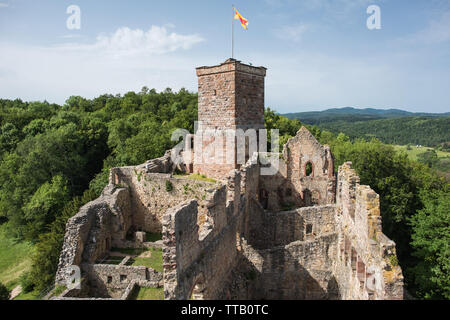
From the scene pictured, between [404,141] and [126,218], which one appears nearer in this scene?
[126,218]

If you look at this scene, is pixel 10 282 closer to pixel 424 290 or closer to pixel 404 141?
pixel 424 290

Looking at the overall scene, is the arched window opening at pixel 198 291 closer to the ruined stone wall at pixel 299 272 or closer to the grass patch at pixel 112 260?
the ruined stone wall at pixel 299 272

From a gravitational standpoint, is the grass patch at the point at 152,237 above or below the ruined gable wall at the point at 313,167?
below

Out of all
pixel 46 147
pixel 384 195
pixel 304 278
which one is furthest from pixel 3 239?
pixel 384 195

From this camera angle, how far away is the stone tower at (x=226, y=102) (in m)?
16.8

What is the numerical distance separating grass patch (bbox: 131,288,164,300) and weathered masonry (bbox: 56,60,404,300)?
0.27 metres

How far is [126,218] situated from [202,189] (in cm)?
526

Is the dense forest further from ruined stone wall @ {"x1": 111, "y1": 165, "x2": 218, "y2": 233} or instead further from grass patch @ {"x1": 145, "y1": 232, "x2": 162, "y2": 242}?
grass patch @ {"x1": 145, "y1": 232, "x2": 162, "y2": 242}

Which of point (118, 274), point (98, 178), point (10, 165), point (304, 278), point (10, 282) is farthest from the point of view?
point (10, 165)

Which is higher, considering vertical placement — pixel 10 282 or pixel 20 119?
pixel 20 119

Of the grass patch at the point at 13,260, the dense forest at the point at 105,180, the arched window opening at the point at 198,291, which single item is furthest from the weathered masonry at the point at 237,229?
the grass patch at the point at 13,260

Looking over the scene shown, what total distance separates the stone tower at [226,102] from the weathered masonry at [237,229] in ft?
0.19

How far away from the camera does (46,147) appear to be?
3123 centimetres

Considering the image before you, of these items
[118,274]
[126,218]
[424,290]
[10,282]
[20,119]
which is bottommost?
[10,282]
